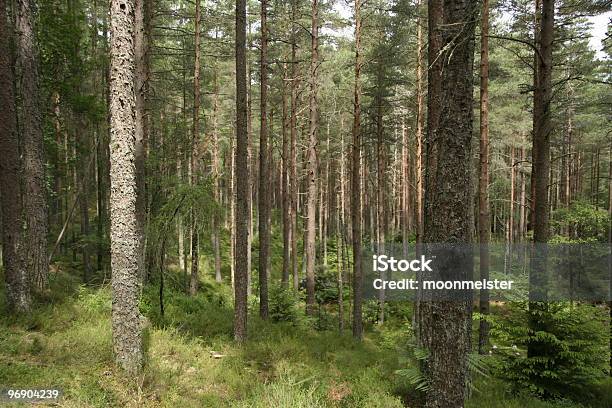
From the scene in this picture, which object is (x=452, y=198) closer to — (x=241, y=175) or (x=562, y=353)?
(x=562, y=353)

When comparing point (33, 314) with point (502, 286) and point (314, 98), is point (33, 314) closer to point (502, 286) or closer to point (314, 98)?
point (314, 98)

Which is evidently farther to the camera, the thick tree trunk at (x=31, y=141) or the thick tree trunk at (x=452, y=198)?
the thick tree trunk at (x=31, y=141)

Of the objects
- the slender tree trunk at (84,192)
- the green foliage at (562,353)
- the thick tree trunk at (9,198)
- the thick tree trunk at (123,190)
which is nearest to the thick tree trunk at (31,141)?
the thick tree trunk at (9,198)

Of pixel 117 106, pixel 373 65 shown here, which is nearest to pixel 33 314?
pixel 117 106

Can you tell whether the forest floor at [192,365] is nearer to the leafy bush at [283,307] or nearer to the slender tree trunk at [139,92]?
the leafy bush at [283,307]

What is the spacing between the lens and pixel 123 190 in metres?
5.61

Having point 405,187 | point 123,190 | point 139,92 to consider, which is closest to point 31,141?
point 139,92

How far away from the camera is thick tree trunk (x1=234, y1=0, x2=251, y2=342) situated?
895 cm

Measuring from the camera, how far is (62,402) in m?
4.66

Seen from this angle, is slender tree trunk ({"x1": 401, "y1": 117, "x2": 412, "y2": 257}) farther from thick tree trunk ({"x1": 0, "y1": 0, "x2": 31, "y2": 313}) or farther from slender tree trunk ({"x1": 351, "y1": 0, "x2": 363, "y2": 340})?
thick tree trunk ({"x1": 0, "y1": 0, "x2": 31, "y2": 313})

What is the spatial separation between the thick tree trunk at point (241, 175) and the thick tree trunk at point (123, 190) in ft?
11.4

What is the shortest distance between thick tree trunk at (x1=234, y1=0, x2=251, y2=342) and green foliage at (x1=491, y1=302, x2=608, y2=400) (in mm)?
5978

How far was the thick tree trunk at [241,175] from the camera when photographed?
8.95m

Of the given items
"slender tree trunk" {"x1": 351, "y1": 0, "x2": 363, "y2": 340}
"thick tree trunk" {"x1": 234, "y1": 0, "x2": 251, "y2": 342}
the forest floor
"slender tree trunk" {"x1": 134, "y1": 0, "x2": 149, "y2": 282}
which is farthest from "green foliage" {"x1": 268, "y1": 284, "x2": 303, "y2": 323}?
"slender tree trunk" {"x1": 134, "y1": 0, "x2": 149, "y2": 282}
